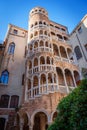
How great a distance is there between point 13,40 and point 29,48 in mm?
4959

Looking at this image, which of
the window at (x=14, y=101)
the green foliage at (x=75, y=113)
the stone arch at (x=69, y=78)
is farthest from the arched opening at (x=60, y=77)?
the green foliage at (x=75, y=113)

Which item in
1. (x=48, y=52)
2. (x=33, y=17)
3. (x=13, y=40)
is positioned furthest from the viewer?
(x=33, y=17)

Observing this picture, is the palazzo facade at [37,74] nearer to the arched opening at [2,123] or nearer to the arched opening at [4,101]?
the arched opening at [4,101]

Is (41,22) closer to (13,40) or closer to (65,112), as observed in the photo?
(13,40)

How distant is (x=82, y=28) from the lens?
857 inches

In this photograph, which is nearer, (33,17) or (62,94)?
(62,94)

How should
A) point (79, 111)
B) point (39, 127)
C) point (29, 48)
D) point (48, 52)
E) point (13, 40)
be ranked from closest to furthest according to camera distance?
point (79, 111)
point (39, 127)
point (48, 52)
point (29, 48)
point (13, 40)

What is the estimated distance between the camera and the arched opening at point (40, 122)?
14.1m

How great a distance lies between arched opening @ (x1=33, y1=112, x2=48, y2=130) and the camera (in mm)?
14061

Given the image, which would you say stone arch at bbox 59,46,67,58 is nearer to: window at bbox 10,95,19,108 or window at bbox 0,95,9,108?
window at bbox 10,95,19,108

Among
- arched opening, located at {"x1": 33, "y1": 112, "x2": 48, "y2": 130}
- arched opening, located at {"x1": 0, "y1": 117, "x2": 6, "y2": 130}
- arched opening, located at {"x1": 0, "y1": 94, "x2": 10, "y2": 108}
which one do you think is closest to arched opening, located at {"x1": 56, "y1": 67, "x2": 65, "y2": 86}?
arched opening, located at {"x1": 33, "y1": 112, "x2": 48, "y2": 130}

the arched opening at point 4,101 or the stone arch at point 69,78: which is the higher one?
the stone arch at point 69,78

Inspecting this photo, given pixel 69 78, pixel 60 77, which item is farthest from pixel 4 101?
pixel 69 78

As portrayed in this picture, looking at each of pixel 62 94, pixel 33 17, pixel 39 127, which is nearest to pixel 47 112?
pixel 62 94
